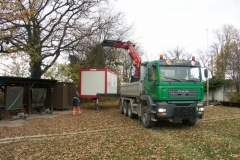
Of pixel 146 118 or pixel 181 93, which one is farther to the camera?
pixel 146 118

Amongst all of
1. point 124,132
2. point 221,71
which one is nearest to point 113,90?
point 124,132

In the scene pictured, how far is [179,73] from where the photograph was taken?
9.55 metres

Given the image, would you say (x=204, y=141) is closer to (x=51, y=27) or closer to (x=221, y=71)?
(x=51, y=27)

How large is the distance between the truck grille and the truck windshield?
453 mm

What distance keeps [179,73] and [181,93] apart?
34.6 inches

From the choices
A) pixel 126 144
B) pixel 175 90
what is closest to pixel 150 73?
pixel 175 90

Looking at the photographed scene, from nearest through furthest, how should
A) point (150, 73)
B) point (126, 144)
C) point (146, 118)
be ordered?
point (126, 144) < point (150, 73) < point (146, 118)

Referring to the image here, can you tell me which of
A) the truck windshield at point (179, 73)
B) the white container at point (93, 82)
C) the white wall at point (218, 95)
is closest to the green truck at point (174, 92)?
the truck windshield at point (179, 73)

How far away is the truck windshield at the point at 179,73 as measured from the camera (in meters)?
9.40

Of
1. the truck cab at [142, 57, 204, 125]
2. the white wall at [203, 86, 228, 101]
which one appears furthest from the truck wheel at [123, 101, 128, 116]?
the white wall at [203, 86, 228, 101]

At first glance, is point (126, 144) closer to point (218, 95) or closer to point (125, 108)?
point (125, 108)

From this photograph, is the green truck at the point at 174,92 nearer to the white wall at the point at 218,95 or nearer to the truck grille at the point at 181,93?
the truck grille at the point at 181,93

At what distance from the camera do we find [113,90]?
63.9 ft

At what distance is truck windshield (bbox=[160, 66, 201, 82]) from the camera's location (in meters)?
9.40
